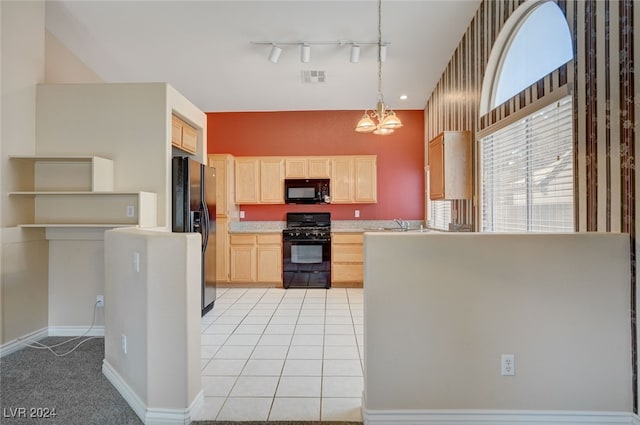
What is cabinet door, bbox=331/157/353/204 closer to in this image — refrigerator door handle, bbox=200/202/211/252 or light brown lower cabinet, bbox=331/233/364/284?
light brown lower cabinet, bbox=331/233/364/284

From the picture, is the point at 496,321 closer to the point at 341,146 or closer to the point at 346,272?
the point at 346,272

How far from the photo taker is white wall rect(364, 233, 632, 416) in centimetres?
176

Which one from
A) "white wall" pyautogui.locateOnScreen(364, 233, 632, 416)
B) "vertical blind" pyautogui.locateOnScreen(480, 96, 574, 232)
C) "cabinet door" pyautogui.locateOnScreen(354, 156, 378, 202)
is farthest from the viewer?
"cabinet door" pyautogui.locateOnScreen(354, 156, 378, 202)

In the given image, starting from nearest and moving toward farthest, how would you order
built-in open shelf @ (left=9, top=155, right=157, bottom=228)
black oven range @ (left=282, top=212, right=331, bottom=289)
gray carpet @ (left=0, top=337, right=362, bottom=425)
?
gray carpet @ (left=0, top=337, right=362, bottom=425)
built-in open shelf @ (left=9, top=155, right=157, bottom=228)
black oven range @ (left=282, top=212, right=331, bottom=289)

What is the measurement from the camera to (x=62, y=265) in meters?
3.15

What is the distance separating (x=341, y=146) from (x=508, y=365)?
14.8 feet

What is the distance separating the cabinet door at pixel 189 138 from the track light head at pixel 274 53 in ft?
4.11

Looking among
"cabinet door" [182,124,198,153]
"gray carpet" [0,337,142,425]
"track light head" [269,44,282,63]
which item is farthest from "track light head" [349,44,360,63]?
"gray carpet" [0,337,142,425]

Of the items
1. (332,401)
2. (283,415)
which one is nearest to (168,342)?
(283,415)

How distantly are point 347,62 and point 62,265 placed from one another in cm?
380

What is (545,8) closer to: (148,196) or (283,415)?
(283,415)

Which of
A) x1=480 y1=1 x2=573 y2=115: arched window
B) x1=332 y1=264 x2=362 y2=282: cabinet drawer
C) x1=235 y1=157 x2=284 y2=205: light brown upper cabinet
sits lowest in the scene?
x1=332 y1=264 x2=362 y2=282: cabinet drawer

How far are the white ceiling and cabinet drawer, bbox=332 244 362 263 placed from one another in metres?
2.37

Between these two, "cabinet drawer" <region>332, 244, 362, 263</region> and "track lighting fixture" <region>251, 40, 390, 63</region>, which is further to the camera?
"cabinet drawer" <region>332, 244, 362, 263</region>
